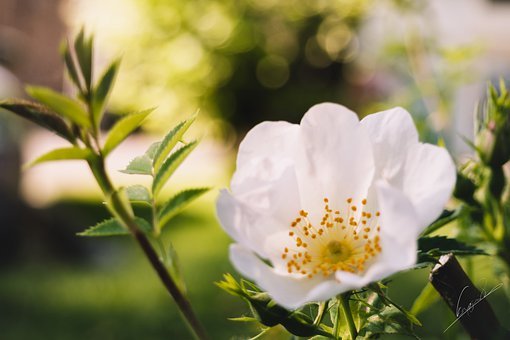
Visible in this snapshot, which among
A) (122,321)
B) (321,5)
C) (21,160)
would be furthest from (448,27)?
(122,321)

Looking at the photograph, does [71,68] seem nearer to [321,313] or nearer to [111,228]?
[111,228]

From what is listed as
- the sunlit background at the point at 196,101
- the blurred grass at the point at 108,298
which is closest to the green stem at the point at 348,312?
the sunlit background at the point at 196,101

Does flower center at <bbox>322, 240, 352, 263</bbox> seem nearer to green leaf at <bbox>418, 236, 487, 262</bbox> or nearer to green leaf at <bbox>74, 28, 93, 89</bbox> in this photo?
green leaf at <bbox>418, 236, 487, 262</bbox>

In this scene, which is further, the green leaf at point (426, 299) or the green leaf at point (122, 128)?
the green leaf at point (426, 299)

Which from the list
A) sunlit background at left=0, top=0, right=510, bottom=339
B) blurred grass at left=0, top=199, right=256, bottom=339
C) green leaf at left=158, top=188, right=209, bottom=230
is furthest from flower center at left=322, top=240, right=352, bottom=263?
blurred grass at left=0, top=199, right=256, bottom=339

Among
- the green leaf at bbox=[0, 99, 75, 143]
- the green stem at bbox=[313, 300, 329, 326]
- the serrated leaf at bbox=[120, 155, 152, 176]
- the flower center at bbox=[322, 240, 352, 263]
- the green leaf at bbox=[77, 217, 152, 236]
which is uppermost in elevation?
the green leaf at bbox=[0, 99, 75, 143]

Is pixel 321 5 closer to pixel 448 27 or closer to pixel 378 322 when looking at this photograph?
pixel 448 27

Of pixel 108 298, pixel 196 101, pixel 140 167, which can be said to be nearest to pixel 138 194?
pixel 140 167

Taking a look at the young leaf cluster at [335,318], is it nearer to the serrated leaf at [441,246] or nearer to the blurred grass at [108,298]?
the serrated leaf at [441,246]
